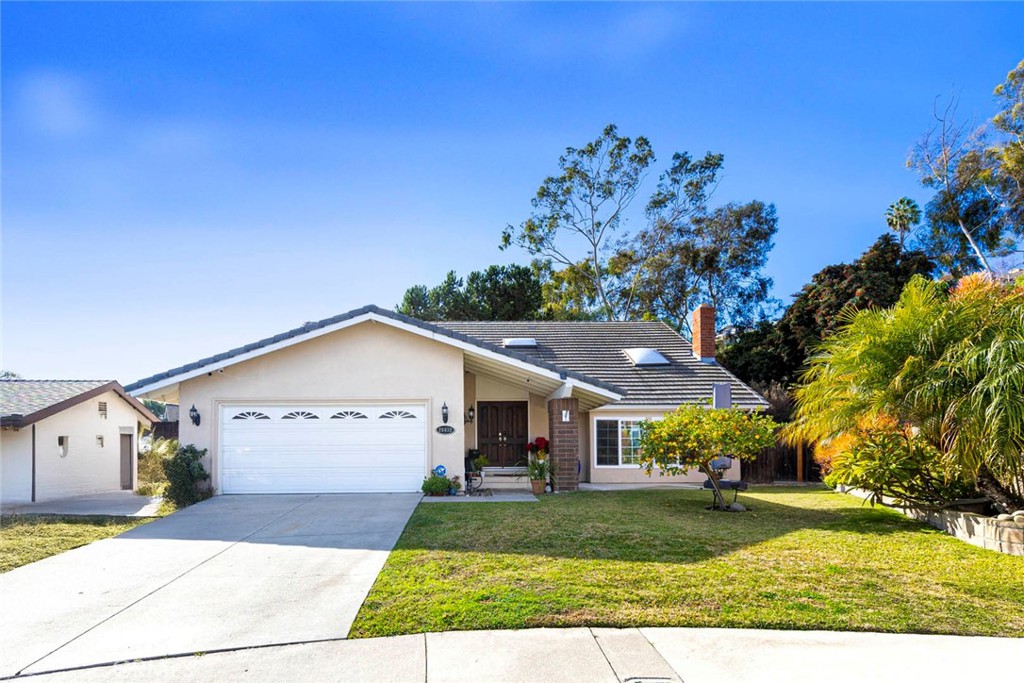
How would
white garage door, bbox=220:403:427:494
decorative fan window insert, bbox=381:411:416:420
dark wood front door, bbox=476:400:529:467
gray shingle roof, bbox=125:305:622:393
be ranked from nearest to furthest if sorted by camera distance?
gray shingle roof, bbox=125:305:622:393
white garage door, bbox=220:403:427:494
decorative fan window insert, bbox=381:411:416:420
dark wood front door, bbox=476:400:529:467

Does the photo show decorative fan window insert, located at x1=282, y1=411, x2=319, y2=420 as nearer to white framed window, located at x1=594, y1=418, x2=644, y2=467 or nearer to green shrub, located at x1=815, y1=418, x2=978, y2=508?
white framed window, located at x1=594, y1=418, x2=644, y2=467

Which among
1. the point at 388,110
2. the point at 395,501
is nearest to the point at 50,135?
the point at 388,110

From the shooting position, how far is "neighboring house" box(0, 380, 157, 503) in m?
16.4

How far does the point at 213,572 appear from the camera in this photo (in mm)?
7961

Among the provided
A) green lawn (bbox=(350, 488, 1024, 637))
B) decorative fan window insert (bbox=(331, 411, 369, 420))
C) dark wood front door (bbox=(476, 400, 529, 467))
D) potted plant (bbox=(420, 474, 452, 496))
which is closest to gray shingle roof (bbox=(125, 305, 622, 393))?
decorative fan window insert (bbox=(331, 411, 369, 420))

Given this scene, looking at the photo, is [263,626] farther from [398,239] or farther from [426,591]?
[398,239]

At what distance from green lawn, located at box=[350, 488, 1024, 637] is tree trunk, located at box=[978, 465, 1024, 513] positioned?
1002 mm

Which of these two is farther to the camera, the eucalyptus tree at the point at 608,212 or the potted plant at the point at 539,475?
the eucalyptus tree at the point at 608,212

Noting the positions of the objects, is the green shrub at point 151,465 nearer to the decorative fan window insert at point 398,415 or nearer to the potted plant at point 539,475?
the decorative fan window insert at point 398,415

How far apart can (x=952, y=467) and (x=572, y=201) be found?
26632mm

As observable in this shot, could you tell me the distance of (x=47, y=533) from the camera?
10.9 m

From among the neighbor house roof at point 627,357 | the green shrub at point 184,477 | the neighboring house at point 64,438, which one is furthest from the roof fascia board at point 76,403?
the neighbor house roof at point 627,357

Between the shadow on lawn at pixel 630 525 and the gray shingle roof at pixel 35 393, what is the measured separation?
11069 mm

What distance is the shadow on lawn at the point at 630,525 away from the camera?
28.5 feet
